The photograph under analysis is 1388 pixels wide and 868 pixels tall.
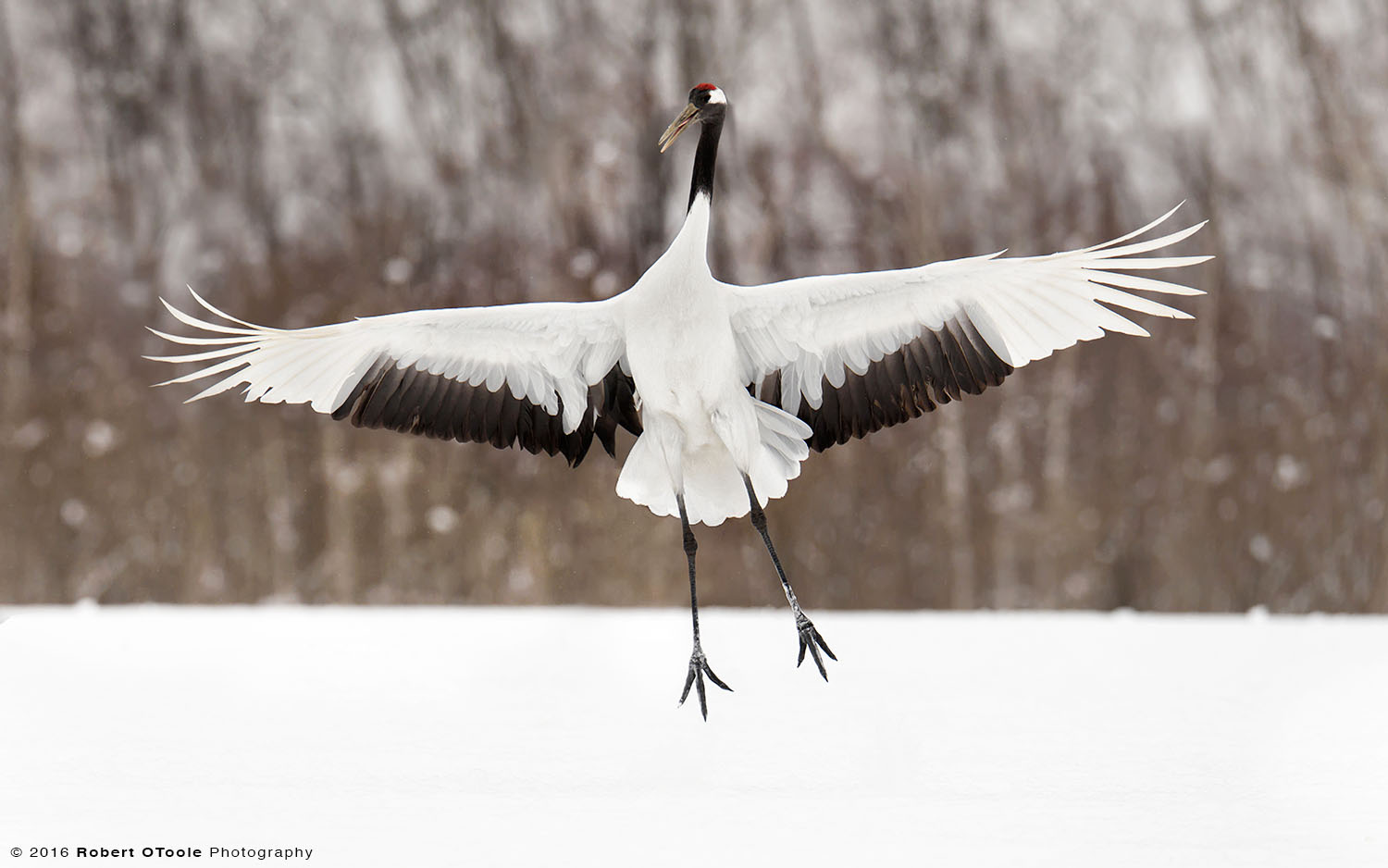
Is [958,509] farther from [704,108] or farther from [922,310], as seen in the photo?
[704,108]

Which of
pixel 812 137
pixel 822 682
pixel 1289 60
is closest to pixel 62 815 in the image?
pixel 822 682

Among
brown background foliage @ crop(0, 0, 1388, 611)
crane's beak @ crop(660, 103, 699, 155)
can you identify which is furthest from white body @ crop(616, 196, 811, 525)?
brown background foliage @ crop(0, 0, 1388, 611)

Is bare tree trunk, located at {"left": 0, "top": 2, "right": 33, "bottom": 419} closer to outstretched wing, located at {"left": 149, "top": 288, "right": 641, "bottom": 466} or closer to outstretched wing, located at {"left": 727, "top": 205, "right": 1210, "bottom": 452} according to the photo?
outstretched wing, located at {"left": 149, "top": 288, "right": 641, "bottom": 466}

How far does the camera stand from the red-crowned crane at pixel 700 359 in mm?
3268

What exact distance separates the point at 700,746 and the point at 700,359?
3.36 feet

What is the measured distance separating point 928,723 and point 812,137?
3.98 meters

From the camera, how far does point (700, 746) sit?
2.93 meters

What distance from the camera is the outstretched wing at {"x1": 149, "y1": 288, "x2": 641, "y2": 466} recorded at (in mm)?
3398

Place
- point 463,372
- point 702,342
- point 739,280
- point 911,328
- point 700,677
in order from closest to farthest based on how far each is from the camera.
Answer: point 700,677 → point 702,342 → point 911,328 → point 463,372 → point 739,280

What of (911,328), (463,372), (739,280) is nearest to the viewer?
(911,328)

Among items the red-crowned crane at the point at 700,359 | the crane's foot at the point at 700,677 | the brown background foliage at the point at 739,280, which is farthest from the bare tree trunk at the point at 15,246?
the crane's foot at the point at 700,677

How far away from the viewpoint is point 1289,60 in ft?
21.2

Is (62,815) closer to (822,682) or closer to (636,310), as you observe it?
(636,310)

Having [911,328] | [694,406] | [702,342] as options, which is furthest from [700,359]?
[911,328]
